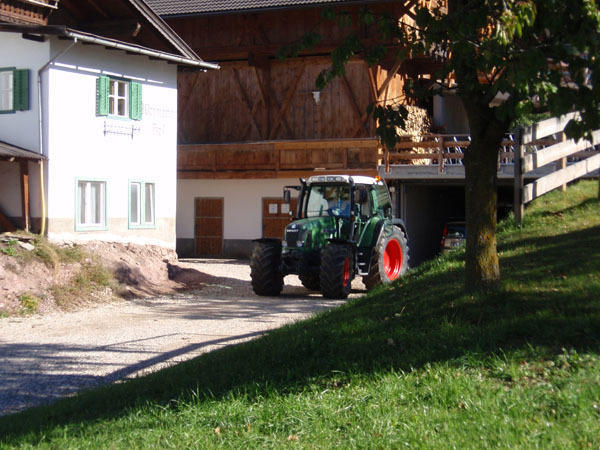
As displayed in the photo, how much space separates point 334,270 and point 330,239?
→ 2.65ft

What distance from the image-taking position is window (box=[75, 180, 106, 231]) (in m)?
20.9

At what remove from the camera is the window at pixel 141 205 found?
2262 centimetres

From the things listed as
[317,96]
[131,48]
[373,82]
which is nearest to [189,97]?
[317,96]

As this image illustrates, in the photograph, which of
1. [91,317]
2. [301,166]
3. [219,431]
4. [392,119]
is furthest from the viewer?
[301,166]

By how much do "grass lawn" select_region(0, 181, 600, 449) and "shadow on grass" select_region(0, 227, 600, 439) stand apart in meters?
0.02

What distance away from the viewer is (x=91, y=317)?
16.0 metres

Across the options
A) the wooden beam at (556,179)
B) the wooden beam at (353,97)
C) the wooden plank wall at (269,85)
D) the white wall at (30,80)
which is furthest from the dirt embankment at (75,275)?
the wooden beam at (556,179)

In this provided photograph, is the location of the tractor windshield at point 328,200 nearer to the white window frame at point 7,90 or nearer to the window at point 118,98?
the window at point 118,98

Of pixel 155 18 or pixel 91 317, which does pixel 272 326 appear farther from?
pixel 155 18

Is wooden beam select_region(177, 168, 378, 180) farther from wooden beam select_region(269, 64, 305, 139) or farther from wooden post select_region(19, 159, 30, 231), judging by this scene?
wooden post select_region(19, 159, 30, 231)

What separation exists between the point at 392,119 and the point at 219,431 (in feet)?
15.8

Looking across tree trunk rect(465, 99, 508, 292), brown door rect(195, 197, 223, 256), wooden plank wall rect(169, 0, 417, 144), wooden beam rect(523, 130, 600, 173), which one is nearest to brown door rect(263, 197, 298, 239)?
brown door rect(195, 197, 223, 256)

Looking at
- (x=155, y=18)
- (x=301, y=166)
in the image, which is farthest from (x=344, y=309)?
(x=301, y=166)

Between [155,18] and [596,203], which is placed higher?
[155,18]
